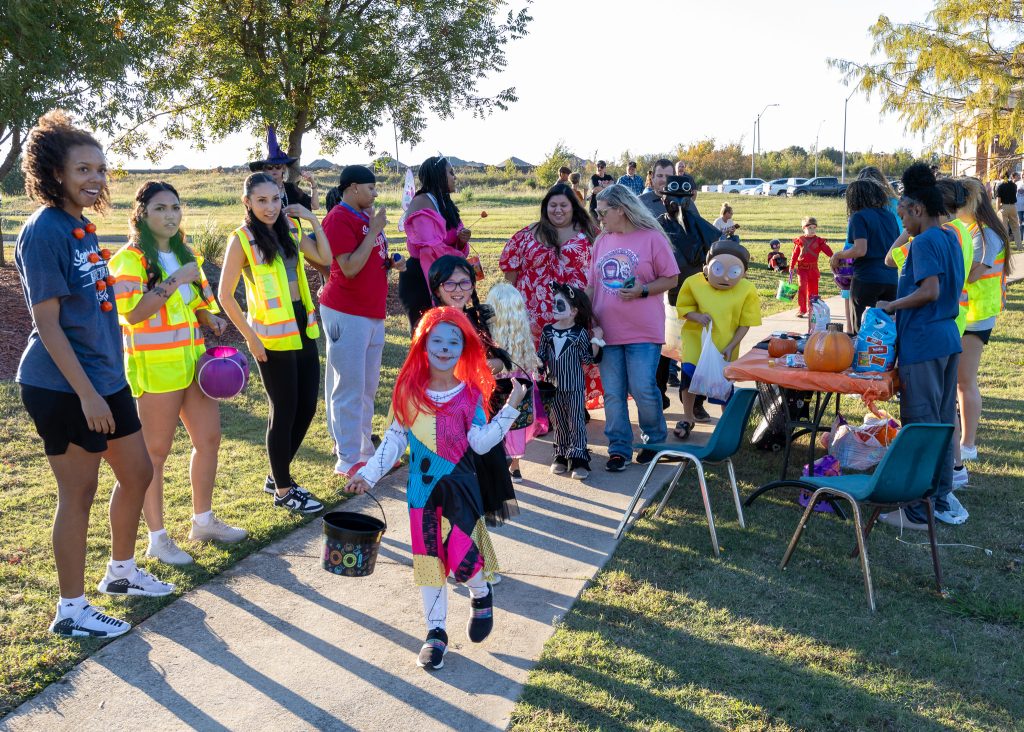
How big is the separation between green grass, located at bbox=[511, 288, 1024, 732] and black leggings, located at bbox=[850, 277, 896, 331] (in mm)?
2194

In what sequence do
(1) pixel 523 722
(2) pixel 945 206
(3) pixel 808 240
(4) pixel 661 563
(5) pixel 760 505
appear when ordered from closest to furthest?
(1) pixel 523 722 < (4) pixel 661 563 < (2) pixel 945 206 < (5) pixel 760 505 < (3) pixel 808 240

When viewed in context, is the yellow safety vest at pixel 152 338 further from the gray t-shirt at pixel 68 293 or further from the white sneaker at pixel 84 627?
the white sneaker at pixel 84 627

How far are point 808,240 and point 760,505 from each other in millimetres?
8134

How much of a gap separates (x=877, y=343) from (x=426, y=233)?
2.92 m

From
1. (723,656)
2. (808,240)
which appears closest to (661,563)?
(723,656)

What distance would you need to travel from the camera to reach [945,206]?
17.7 ft

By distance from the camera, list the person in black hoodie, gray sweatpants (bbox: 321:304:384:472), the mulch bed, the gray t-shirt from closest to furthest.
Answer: the gray t-shirt < gray sweatpants (bbox: 321:304:384:472) < the person in black hoodie < the mulch bed

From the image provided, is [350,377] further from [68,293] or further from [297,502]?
[68,293]

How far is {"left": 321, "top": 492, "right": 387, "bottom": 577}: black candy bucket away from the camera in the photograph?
379cm

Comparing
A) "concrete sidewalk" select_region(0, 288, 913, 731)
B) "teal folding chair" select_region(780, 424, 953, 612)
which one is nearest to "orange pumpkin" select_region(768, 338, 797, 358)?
"concrete sidewalk" select_region(0, 288, 913, 731)

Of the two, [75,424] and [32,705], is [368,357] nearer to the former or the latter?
[75,424]

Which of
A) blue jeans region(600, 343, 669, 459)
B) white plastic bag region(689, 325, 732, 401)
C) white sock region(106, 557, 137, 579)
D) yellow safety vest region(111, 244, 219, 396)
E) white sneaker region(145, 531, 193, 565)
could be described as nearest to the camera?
white sock region(106, 557, 137, 579)

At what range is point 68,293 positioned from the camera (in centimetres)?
373

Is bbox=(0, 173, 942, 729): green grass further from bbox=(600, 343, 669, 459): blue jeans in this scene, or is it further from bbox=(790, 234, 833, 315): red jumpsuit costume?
bbox=(790, 234, 833, 315): red jumpsuit costume
